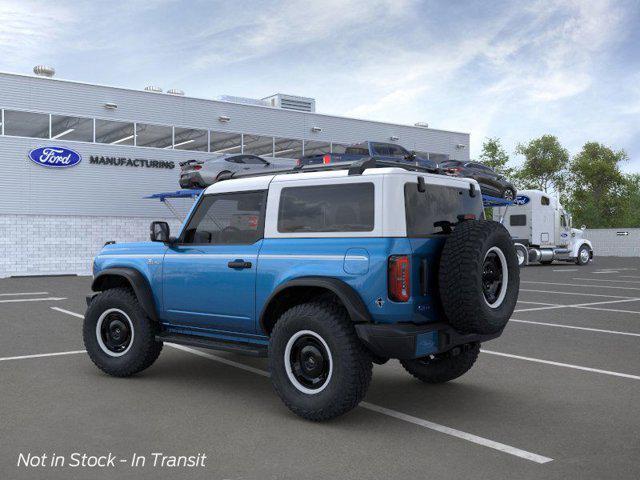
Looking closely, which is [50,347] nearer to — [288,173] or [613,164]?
[288,173]

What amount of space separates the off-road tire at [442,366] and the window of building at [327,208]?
68.3 inches

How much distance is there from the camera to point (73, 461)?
4234 millimetres

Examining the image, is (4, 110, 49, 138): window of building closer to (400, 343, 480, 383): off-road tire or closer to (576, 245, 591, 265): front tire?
(400, 343, 480, 383): off-road tire

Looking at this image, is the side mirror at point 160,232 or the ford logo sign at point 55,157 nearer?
the side mirror at point 160,232

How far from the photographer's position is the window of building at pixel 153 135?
92.2 ft

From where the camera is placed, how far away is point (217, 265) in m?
6.04

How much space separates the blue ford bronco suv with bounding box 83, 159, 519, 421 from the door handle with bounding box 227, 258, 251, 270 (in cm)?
1

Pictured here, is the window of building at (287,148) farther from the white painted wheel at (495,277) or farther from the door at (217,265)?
the white painted wheel at (495,277)

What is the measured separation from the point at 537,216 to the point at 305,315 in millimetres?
26091

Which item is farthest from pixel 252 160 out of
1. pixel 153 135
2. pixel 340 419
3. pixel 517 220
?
pixel 340 419

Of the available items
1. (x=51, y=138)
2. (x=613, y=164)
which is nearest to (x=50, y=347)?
(x=51, y=138)

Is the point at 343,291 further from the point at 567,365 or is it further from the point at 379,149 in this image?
the point at 379,149

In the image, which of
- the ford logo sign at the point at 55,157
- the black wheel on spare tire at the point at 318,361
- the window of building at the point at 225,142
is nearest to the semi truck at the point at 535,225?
the window of building at the point at 225,142

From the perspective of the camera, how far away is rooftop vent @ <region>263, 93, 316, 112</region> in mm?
34781
